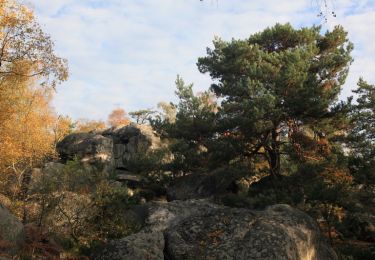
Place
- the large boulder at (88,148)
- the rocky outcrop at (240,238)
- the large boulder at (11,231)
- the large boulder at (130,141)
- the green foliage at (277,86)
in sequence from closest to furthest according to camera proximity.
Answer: the rocky outcrop at (240,238) < the large boulder at (11,231) < the green foliage at (277,86) < the large boulder at (88,148) < the large boulder at (130,141)

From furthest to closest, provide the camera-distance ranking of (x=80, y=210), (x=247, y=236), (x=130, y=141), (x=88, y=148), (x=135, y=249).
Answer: (x=130, y=141), (x=88, y=148), (x=80, y=210), (x=247, y=236), (x=135, y=249)

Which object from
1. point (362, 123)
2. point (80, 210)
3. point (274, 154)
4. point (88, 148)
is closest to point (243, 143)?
point (274, 154)

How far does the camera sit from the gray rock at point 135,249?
34.2 feet

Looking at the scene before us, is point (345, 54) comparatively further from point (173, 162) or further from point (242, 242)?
point (242, 242)

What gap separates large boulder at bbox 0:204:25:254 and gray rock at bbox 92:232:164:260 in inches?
117

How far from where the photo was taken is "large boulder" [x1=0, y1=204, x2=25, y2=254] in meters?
11.9

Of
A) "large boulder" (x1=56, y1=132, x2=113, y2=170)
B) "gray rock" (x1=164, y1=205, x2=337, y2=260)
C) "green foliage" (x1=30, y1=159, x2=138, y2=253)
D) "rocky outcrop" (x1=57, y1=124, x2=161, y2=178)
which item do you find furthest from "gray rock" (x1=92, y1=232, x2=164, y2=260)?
"large boulder" (x1=56, y1=132, x2=113, y2=170)

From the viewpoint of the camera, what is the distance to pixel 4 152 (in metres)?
21.8

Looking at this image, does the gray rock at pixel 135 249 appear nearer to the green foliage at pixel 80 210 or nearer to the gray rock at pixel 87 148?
the green foliage at pixel 80 210

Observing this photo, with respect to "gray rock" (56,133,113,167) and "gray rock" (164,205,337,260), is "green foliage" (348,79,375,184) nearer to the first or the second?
"gray rock" (164,205,337,260)

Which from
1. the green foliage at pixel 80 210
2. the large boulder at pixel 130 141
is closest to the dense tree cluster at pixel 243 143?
the green foliage at pixel 80 210

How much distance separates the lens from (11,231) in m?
12.4

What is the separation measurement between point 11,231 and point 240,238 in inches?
269

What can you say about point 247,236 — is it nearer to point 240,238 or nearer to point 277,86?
point 240,238
